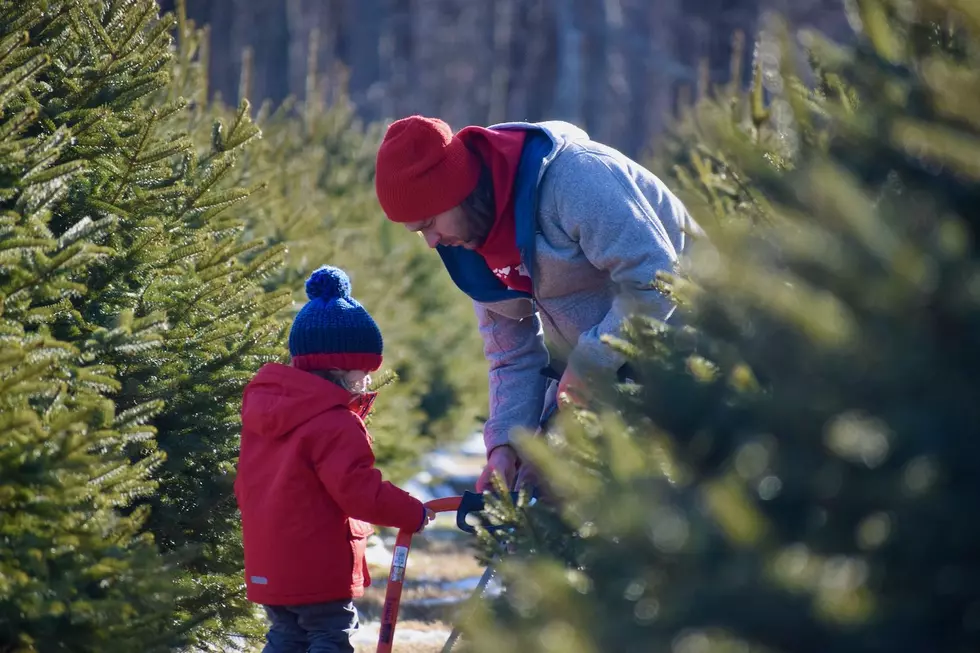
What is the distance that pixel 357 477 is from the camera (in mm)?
3035

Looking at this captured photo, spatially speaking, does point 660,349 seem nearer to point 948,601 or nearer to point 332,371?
point 948,601

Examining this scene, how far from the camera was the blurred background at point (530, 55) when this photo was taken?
19.2m

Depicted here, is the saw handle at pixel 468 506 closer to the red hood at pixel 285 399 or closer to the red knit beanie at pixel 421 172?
the red hood at pixel 285 399

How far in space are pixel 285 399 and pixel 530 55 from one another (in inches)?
690

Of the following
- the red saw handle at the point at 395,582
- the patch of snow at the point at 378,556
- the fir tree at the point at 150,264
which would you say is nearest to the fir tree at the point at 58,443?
the fir tree at the point at 150,264

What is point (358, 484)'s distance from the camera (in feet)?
9.93

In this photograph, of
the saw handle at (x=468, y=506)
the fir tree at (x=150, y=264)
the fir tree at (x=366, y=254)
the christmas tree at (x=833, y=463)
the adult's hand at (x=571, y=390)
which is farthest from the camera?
the fir tree at (x=366, y=254)

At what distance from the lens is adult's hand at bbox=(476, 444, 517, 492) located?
3176mm

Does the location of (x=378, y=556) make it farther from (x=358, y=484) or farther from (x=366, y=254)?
(x=358, y=484)

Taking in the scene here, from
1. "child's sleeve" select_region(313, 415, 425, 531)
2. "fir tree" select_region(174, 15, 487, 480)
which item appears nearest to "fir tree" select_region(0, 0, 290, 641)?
"child's sleeve" select_region(313, 415, 425, 531)

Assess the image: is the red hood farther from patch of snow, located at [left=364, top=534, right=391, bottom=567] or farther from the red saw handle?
patch of snow, located at [left=364, top=534, right=391, bottom=567]

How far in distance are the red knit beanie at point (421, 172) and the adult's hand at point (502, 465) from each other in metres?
0.68

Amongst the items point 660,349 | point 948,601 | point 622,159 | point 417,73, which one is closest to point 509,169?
point 622,159

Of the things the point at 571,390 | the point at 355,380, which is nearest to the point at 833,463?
the point at 571,390
